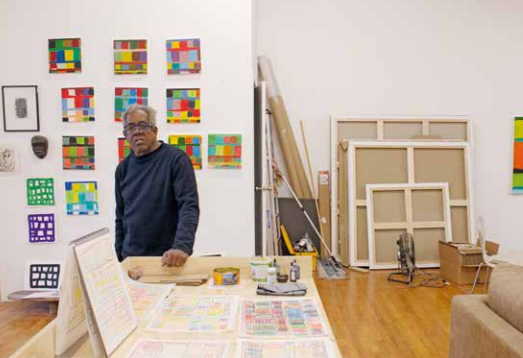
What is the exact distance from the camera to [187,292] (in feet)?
4.88

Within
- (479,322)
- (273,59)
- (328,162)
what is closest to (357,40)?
(273,59)

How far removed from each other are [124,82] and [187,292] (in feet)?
7.71

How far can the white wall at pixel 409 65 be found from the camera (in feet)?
15.0

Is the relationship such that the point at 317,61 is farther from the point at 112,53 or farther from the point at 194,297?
the point at 194,297

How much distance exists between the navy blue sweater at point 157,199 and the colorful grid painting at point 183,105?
127cm

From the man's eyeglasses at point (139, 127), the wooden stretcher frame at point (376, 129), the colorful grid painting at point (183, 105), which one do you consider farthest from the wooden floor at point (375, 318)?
the colorful grid painting at point (183, 105)

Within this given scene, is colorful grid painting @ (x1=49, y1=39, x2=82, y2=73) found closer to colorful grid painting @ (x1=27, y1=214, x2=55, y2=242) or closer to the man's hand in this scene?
colorful grid painting @ (x1=27, y1=214, x2=55, y2=242)

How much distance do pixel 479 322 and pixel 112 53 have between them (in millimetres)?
3152

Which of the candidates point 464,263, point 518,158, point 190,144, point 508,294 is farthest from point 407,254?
point 508,294

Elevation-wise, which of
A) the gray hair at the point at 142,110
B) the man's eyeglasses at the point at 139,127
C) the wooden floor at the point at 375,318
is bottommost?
the wooden floor at the point at 375,318

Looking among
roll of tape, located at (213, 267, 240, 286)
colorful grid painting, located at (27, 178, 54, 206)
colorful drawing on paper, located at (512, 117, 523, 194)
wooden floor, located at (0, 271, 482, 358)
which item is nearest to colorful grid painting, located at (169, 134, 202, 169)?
colorful grid painting, located at (27, 178, 54, 206)

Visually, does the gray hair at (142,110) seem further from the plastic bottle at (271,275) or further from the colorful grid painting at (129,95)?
the colorful grid painting at (129,95)

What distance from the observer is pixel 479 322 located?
1.48 meters

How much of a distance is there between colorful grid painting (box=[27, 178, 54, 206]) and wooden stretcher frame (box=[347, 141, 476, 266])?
2953mm
